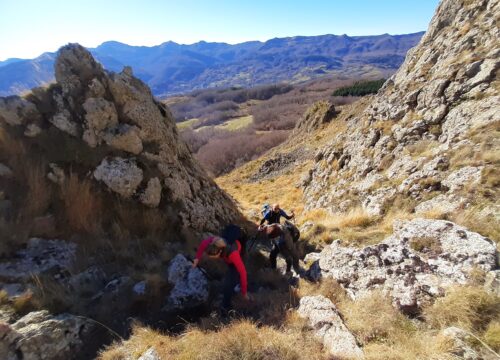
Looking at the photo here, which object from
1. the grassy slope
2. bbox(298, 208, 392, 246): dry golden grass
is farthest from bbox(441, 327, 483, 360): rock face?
bbox(298, 208, 392, 246): dry golden grass

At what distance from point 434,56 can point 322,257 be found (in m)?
13.8

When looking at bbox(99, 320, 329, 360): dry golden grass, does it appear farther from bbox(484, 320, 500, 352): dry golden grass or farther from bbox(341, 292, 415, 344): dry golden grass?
bbox(484, 320, 500, 352): dry golden grass

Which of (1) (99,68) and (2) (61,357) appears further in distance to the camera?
(1) (99,68)

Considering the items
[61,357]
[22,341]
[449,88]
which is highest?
[449,88]

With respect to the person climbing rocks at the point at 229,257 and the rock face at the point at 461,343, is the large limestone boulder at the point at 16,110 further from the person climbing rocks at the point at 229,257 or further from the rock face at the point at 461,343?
the rock face at the point at 461,343

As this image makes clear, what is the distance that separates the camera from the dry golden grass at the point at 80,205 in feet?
26.7

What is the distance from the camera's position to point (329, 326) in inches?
217

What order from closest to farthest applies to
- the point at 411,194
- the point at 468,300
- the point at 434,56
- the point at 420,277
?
the point at 468,300 → the point at 420,277 → the point at 411,194 → the point at 434,56

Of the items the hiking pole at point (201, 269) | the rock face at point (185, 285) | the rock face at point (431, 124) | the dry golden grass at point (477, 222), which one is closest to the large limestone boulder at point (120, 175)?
the hiking pole at point (201, 269)

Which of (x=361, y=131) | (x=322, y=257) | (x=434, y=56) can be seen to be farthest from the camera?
(x=361, y=131)

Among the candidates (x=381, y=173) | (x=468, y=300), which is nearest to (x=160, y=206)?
(x=468, y=300)

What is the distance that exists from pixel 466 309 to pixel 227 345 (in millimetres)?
3773

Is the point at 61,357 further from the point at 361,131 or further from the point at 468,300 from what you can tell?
the point at 361,131

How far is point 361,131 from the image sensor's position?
59.1ft
